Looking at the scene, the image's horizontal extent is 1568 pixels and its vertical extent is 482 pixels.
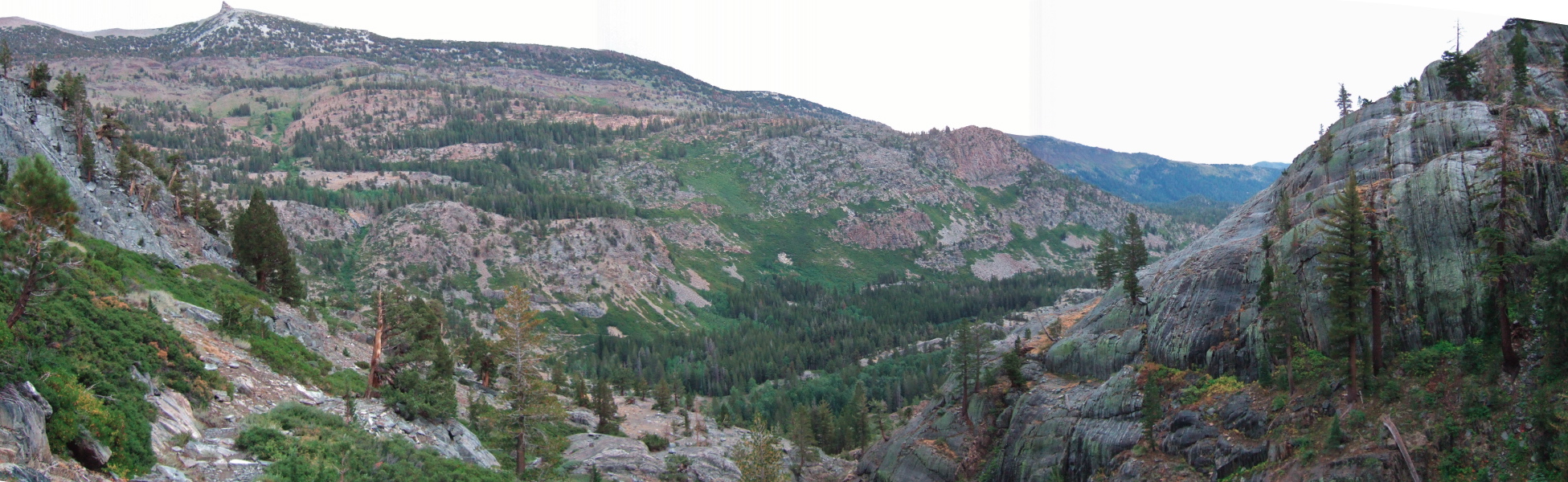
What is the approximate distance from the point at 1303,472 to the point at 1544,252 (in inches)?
611

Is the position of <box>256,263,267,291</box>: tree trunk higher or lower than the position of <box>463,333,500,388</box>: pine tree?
higher

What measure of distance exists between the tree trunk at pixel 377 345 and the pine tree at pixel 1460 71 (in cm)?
7857

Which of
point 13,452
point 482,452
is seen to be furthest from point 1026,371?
point 13,452

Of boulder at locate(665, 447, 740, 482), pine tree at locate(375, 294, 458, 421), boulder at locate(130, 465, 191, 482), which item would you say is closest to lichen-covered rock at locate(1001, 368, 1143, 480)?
boulder at locate(665, 447, 740, 482)

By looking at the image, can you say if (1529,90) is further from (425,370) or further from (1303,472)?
(425,370)

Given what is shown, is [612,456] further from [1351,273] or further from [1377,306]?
[1377,306]

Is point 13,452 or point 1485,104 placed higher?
point 1485,104

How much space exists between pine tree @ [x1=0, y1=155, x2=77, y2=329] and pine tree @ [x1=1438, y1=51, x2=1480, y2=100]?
282 feet

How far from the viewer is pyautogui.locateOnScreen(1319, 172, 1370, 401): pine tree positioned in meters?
44.4

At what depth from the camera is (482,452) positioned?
4978 cm

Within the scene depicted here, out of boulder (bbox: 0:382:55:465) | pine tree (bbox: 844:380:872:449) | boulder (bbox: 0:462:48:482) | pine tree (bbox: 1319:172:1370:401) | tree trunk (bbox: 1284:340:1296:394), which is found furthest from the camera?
pine tree (bbox: 844:380:872:449)

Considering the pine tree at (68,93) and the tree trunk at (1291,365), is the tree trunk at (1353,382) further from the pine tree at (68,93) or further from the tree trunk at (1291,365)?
the pine tree at (68,93)

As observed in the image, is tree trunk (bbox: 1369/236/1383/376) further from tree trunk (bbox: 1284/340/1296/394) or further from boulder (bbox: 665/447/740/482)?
boulder (bbox: 665/447/740/482)

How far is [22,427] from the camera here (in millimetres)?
21438
